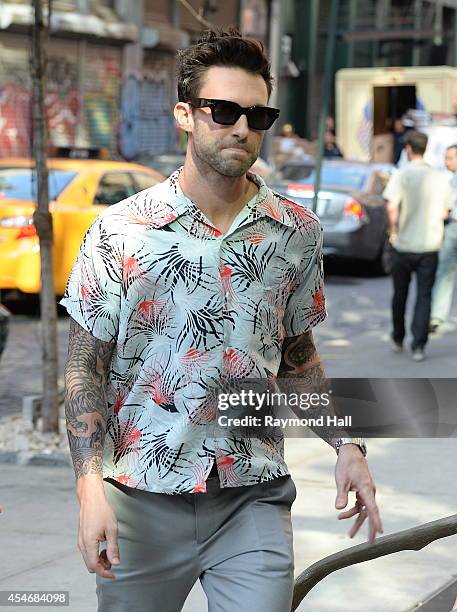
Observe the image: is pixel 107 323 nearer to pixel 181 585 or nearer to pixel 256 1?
pixel 181 585

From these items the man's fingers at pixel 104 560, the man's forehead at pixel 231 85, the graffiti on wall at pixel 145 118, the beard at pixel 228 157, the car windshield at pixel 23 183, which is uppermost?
the man's forehead at pixel 231 85

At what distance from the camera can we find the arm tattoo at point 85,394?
3004 millimetres

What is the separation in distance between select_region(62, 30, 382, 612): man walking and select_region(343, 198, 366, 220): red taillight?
47.8 ft

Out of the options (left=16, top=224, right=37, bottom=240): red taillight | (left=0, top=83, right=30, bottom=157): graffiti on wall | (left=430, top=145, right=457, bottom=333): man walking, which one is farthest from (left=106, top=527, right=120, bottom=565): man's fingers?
(left=0, top=83, right=30, bottom=157): graffiti on wall

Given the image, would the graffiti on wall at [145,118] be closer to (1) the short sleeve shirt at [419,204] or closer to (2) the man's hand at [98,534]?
(1) the short sleeve shirt at [419,204]

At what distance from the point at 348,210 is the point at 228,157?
14652 mm

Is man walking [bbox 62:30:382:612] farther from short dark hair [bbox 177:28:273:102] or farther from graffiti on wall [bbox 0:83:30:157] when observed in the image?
graffiti on wall [bbox 0:83:30:157]

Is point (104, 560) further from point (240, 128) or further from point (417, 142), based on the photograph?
point (417, 142)

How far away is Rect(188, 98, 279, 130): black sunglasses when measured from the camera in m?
3.02

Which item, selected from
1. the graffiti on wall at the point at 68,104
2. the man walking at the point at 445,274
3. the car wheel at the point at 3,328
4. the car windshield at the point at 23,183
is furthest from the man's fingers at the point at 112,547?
the graffiti on wall at the point at 68,104

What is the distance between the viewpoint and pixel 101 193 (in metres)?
14.3

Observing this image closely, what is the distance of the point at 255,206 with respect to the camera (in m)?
3.11

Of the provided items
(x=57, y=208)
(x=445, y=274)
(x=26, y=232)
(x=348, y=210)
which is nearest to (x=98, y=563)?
(x=445, y=274)

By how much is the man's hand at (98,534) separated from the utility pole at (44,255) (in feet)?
16.7
